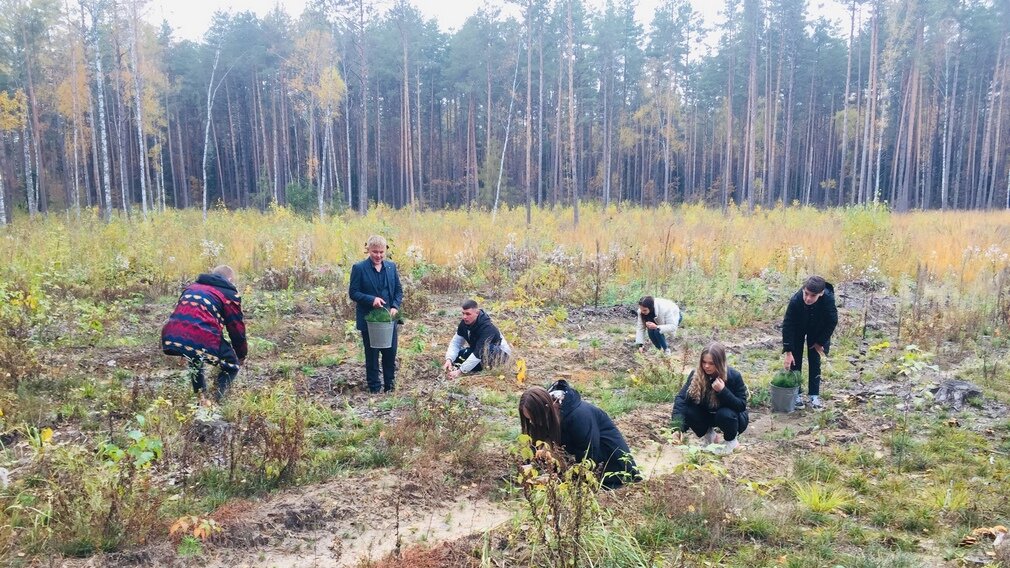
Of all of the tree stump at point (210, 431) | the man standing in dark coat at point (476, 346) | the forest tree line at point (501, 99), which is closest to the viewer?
the tree stump at point (210, 431)

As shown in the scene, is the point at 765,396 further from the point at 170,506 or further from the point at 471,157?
the point at 471,157

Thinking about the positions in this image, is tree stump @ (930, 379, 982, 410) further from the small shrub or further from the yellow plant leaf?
the yellow plant leaf

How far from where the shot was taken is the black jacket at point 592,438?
4.05 m

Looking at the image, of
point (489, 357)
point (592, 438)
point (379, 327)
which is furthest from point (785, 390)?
point (379, 327)

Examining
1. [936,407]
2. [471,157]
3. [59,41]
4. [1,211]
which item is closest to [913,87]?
[471,157]

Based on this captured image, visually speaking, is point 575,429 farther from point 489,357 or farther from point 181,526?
point 489,357

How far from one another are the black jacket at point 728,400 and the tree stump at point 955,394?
2.59 m

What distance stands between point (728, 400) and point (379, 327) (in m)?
3.38

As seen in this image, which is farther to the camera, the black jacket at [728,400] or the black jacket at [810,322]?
the black jacket at [810,322]

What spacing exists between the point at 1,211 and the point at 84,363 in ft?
60.2

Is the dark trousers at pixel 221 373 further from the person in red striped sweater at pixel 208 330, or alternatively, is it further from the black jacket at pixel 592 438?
the black jacket at pixel 592 438

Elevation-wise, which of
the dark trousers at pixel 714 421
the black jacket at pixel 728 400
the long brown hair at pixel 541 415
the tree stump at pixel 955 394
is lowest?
the tree stump at pixel 955 394

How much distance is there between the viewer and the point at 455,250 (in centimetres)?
1423

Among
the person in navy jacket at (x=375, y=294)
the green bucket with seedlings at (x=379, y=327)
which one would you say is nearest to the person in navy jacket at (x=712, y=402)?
the green bucket with seedlings at (x=379, y=327)
